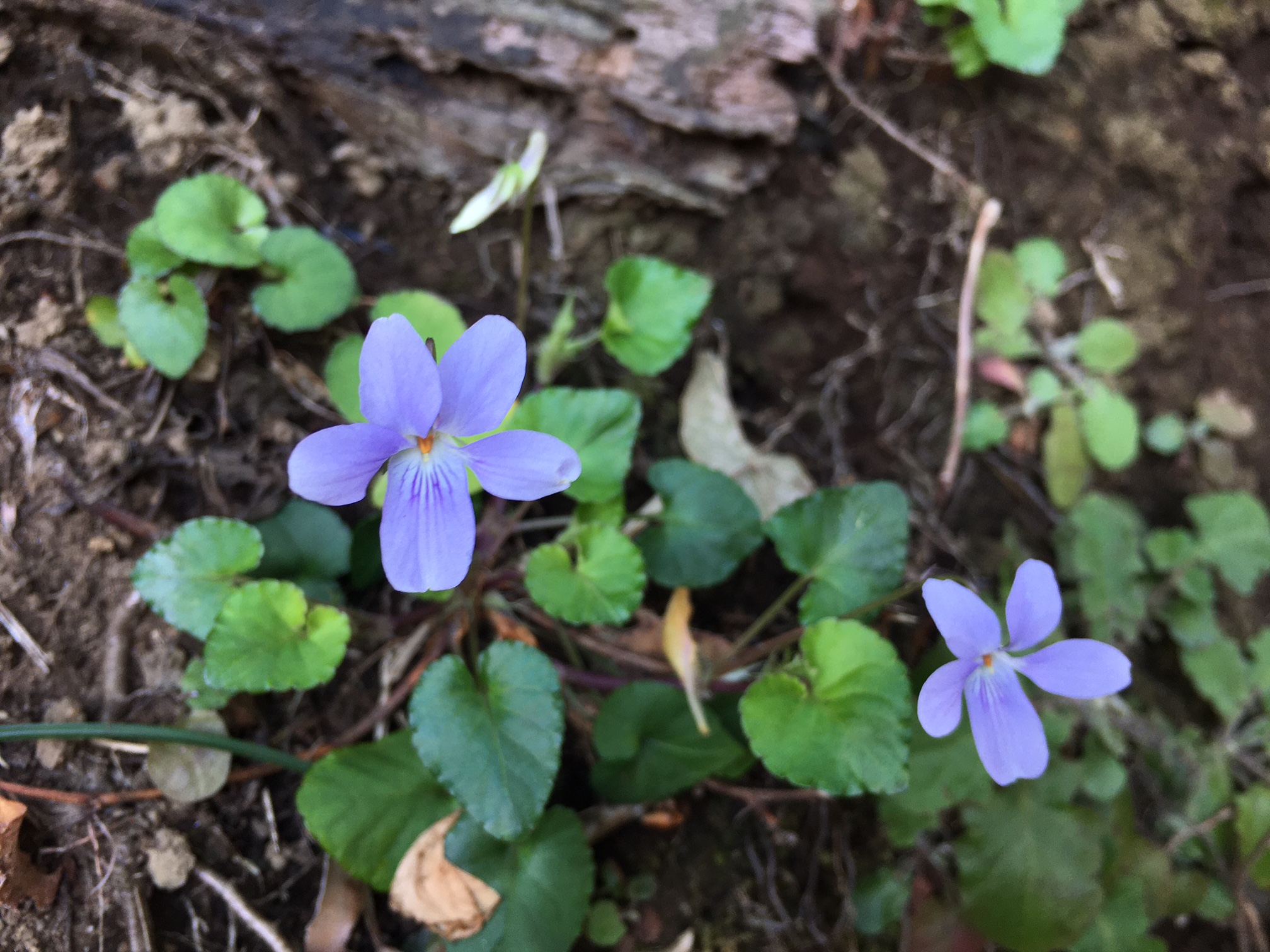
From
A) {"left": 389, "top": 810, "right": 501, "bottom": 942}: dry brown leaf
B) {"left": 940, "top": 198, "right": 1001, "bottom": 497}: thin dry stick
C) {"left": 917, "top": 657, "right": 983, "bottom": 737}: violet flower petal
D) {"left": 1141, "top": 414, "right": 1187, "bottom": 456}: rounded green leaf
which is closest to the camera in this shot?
{"left": 917, "top": 657, "right": 983, "bottom": 737}: violet flower petal

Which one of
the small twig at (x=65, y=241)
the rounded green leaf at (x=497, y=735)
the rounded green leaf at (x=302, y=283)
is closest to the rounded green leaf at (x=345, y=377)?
the rounded green leaf at (x=302, y=283)

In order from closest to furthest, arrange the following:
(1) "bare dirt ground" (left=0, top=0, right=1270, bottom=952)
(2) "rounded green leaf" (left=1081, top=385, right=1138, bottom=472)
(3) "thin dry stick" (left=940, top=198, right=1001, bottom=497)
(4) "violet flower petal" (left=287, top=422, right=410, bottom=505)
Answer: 1. (4) "violet flower petal" (left=287, top=422, right=410, bottom=505)
2. (1) "bare dirt ground" (left=0, top=0, right=1270, bottom=952)
3. (3) "thin dry stick" (left=940, top=198, right=1001, bottom=497)
4. (2) "rounded green leaf" (left=1081, top=385, right=1138, bottom=472)

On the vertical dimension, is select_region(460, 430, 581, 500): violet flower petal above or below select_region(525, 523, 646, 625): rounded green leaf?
above

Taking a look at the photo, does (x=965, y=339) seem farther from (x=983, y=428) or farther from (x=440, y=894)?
(x=440, y=894)

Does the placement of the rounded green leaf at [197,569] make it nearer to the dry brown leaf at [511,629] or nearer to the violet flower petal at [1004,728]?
the dry brown leaf at [511,629]

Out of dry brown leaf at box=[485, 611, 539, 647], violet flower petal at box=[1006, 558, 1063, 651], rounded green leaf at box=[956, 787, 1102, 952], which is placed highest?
violet flower petal at box=[1006, 558, 1063, 651]

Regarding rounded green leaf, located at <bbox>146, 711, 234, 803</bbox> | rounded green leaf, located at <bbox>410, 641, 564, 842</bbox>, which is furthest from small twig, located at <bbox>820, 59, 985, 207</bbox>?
rounded green leaf, located at <bbox>146, 711, 234, 803</bbox>

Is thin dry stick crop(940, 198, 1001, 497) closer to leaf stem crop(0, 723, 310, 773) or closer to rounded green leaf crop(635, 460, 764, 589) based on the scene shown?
rounded green leaf crop(635, 460, 764, 589)
